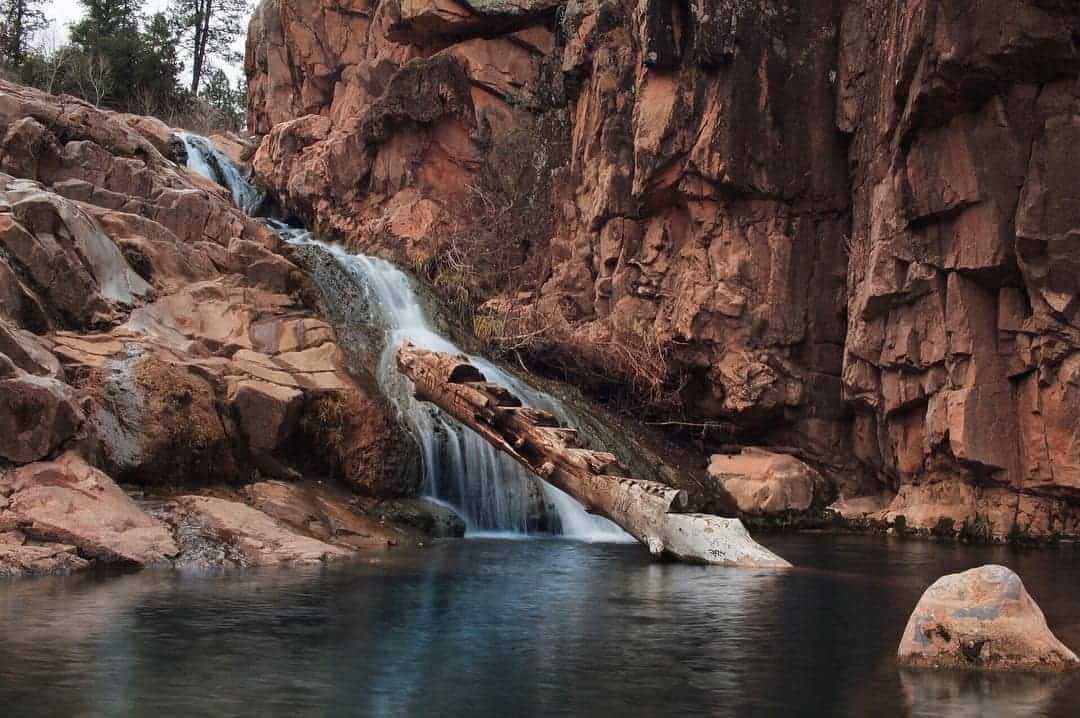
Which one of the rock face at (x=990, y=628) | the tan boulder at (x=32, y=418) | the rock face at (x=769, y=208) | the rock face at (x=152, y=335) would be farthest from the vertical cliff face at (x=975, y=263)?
the tan boulder at (x=32, y=418)

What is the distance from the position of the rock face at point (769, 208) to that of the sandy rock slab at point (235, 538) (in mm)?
10423

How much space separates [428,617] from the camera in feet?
32.3

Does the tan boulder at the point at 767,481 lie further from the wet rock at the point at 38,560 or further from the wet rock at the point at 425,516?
the wet rock at the point at 38,560

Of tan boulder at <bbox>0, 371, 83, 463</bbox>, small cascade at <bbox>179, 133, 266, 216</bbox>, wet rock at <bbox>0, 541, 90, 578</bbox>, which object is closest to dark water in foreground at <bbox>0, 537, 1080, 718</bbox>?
wet rock at <bbox>0, 541, 90, 578</bbox>

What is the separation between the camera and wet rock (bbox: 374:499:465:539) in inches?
661

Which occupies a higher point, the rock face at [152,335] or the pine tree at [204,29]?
the pine tree at [204,29]

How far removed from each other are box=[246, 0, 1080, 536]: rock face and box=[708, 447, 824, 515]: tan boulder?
635 millimetres

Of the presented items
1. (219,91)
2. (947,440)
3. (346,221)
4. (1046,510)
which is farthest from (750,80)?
(219,91)

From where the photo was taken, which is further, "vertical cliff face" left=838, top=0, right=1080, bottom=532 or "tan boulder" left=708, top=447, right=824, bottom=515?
"tan boulder" left=708, top=447, right=824, bottom=515

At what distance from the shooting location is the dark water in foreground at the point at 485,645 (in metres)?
6.86

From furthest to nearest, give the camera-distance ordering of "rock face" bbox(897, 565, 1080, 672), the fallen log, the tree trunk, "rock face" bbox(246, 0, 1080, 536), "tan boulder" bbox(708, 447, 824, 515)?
the tree trunk
"tan boulder" bbox(708, 447, 824, 515)
"rock face" bbox(246, 0, 1080, 536)
the fallen log
"rock face" bbox(897, 565, 1080, 672)

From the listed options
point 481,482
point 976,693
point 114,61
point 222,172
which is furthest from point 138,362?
point 114,61

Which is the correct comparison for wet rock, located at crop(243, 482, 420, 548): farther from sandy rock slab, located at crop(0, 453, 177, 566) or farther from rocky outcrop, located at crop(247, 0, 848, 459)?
rocky outcrop, located at crop(247, 0, 848, 459)

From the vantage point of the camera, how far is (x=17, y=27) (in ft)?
129
